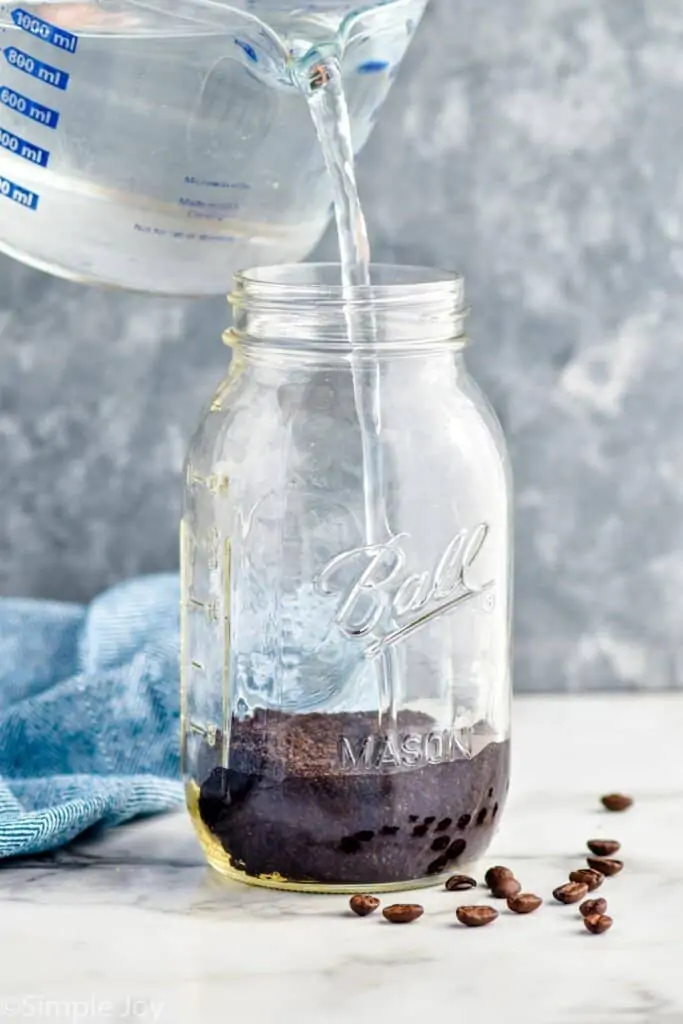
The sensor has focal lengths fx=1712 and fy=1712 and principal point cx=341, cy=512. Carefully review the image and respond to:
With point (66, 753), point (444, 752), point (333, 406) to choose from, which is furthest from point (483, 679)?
point (66, 753)

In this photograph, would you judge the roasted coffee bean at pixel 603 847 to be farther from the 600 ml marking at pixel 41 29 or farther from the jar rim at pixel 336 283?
the 600 ml marking at pixel 41 29

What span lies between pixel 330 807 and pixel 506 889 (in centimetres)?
11

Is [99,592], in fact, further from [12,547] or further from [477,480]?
[477,480]

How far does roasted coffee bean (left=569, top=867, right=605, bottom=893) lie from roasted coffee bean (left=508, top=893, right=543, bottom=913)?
40 mm

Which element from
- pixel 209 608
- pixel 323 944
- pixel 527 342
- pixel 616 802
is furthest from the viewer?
pixel 527 342

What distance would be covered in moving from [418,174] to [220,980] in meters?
0.67

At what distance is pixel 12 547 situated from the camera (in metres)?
1.32

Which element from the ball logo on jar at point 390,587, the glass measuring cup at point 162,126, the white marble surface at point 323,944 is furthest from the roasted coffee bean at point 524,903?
the glass measuring cup at point 162,126

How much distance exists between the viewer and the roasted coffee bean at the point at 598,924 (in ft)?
2.83

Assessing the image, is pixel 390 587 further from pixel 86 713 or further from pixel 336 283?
pixel 86 713

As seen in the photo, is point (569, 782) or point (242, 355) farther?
point (569, 782)

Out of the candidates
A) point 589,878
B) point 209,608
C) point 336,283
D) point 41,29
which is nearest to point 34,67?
point 41,29

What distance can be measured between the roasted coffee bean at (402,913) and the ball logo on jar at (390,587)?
0.14 meters

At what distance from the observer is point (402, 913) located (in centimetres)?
87
